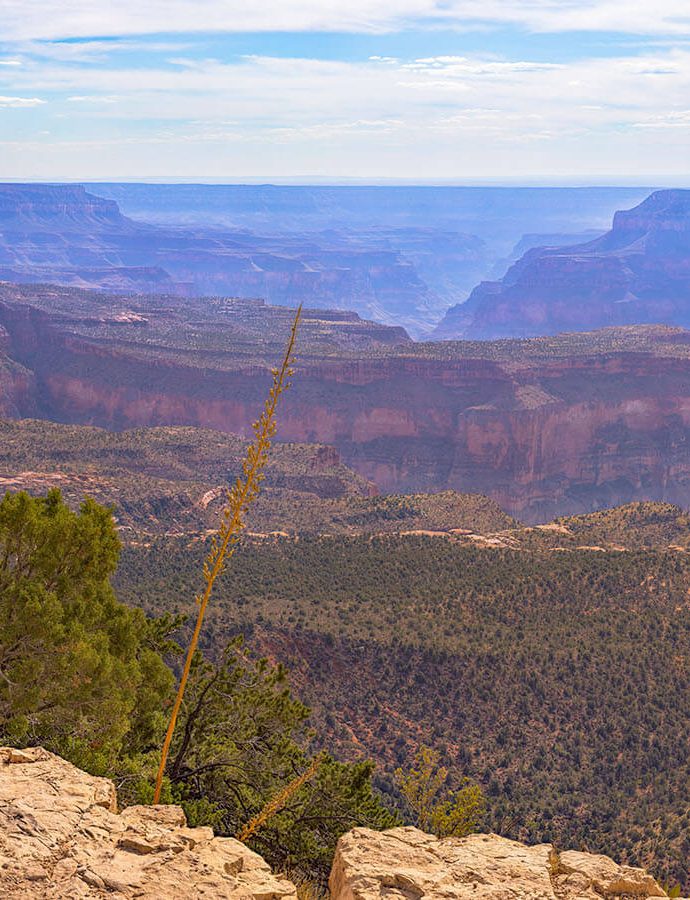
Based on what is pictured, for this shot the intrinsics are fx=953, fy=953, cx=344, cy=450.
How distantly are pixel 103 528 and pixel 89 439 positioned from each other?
4776 centimetres

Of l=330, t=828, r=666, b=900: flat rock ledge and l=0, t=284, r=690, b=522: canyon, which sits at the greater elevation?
l=0, t=284, r=690, b=522: canyon

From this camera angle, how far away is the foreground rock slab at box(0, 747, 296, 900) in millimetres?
6504

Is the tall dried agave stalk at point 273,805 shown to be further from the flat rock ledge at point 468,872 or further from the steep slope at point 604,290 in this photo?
the steep slope at point 604,290

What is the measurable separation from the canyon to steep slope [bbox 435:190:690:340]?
8023 cm

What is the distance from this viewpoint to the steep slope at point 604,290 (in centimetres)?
17950

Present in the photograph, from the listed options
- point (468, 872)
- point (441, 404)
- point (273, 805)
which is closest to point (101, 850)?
point (273, 805)

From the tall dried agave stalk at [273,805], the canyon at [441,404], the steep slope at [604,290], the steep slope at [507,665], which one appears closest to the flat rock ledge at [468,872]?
the tall dried agave stalk at [273,805]

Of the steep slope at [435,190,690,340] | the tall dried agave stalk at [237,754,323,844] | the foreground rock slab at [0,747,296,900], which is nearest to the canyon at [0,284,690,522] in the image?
the tall dried agave stalk at [237,754,323,844]

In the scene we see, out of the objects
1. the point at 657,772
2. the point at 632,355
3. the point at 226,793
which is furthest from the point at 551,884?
the point at 632,355

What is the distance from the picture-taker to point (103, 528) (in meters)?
13.4

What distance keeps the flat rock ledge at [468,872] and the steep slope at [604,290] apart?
176810 millimetres

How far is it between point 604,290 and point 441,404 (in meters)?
101

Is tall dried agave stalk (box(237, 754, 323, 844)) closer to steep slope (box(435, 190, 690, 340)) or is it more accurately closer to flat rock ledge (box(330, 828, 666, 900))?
flat rock ledge (box(330, 828, 666, 900))

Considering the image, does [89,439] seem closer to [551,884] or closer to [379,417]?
[379,417]
